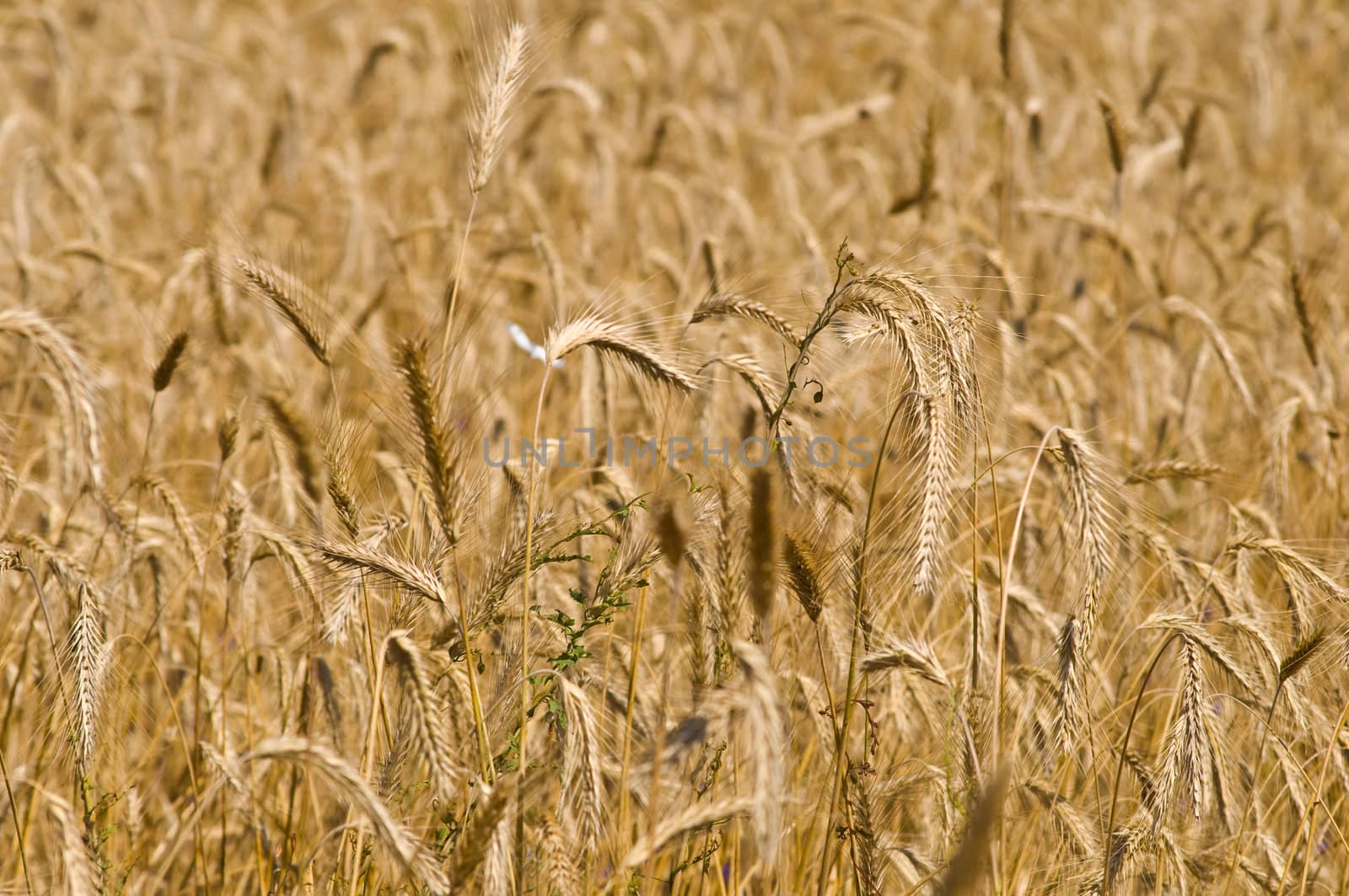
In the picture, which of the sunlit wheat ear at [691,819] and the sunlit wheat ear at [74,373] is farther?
the sunlit wheat ear at [74,373]

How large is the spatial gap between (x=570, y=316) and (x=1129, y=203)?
15.7 ft

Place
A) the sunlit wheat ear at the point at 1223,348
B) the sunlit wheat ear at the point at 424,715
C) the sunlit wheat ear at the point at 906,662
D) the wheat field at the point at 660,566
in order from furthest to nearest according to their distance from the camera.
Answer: the sunlit wheat ear at the point at 1223,348 < the sunlit wheat ear at the point at 906,662 < the wheat field at the point at 660,566 < the sunlit wheat ear at the point at 424,715

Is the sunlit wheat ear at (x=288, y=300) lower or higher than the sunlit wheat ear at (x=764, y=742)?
higher

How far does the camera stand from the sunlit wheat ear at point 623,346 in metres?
1.85

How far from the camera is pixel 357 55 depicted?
7.80 meters

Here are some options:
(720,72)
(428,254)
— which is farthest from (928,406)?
(720,72)

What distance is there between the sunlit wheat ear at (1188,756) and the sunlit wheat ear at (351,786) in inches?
45.5

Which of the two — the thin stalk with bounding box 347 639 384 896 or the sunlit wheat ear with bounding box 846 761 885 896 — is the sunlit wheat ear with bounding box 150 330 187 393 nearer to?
the thin stalk with bounding box 347 639 384 896

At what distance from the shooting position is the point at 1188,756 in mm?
1815

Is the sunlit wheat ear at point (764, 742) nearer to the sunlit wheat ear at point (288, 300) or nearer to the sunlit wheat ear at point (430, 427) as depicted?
the sunlit wheat ear at point (430, 427)

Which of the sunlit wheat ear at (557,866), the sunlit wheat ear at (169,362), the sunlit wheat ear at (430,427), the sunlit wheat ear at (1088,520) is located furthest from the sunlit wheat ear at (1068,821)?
the sunlit wheat ear at (169,362)

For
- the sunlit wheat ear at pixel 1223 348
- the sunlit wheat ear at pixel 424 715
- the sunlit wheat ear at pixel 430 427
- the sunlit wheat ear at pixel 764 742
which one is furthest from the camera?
the sunlit wheat ear at pixel 1223 348

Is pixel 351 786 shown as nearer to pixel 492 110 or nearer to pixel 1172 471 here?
pixel 492 110

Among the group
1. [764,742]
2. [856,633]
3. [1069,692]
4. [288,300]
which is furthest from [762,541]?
[288,300]
